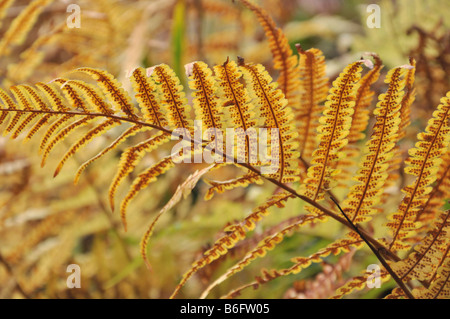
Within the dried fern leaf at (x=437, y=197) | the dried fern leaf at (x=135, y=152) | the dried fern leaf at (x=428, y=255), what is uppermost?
the dried fern leaf at (x=135, y=152)

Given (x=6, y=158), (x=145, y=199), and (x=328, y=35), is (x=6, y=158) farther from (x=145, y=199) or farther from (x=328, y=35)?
(x=328, y=35)

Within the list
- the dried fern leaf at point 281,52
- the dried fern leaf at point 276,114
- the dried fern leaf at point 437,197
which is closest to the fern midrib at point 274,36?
the dried fern leaf at point 281,52

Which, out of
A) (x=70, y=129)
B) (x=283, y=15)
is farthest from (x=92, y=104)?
(x=283, y=15)

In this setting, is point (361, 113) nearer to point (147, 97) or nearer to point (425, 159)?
point (425, 159)

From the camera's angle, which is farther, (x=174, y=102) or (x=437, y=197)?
(x=437, y=197)

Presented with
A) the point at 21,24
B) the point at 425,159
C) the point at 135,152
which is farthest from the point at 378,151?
the point at 21,24

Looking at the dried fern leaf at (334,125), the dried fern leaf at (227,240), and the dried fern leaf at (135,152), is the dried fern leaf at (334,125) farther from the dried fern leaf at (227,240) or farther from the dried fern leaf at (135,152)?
the dried fern leaf at (135,152)
